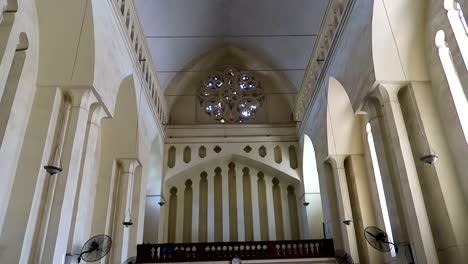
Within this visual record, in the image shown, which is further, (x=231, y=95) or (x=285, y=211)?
(x=231, y=95)

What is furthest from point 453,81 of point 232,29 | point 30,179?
point 232,29

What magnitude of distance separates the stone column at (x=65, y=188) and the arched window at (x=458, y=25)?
718cm

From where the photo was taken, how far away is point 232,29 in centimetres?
1611

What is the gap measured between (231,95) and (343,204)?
7836 mm

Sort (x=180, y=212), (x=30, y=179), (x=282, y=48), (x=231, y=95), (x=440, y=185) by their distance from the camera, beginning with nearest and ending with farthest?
(x=30, y=179), (x=440, y=185), (x=282, y=48), (x=180, y=212), (x=231, y=95)

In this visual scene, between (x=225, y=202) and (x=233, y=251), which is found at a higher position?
(x=225, y=202)

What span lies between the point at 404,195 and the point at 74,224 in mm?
6178

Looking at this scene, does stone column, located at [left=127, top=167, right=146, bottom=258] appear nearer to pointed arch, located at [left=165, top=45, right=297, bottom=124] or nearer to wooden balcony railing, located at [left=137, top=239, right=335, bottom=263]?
wooden balcony railing, located at [left=137, top=239, right=335, bottom=263]

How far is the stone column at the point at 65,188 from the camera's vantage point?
6.39 m

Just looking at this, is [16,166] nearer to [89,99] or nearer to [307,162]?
[89,99]

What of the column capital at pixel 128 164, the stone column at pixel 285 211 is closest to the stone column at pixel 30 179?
the column capital at pixel 128 164

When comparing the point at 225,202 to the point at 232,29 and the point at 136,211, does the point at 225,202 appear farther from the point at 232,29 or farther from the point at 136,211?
the point at 232,29

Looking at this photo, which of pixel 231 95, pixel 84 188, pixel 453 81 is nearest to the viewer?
pixel 453 81

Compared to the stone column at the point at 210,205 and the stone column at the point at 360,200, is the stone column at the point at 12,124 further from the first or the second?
the stone column at the point at 210,205
